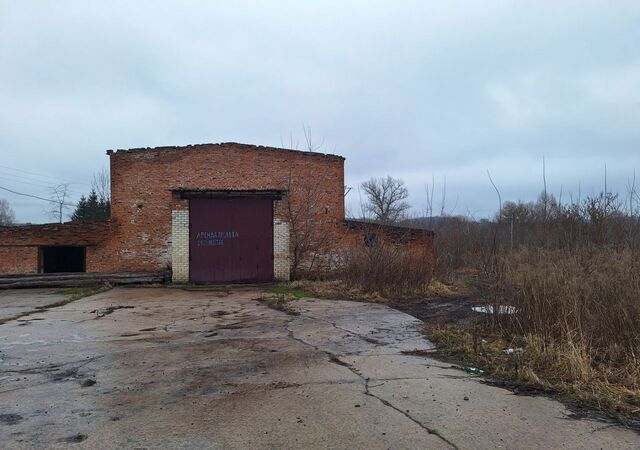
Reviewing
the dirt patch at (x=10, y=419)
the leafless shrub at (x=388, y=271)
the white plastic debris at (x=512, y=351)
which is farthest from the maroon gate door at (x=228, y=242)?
the dirt patch at (x=10, y=419)

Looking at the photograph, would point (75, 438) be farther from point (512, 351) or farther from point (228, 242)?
point (228, 242)

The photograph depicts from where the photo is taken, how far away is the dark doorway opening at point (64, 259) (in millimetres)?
21688

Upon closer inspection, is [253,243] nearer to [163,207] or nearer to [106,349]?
[163,207]

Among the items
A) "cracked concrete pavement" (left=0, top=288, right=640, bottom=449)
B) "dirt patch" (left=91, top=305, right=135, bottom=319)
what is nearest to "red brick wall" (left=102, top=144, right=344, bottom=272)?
"dirt patch" (left=91, top=305, right=135, bottom=319)

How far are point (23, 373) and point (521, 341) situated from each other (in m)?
6.77

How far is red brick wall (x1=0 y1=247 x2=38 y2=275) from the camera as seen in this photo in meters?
19.8

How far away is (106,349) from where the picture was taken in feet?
23.8

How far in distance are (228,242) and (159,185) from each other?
4.35m

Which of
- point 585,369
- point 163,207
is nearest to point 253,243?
point 163,207

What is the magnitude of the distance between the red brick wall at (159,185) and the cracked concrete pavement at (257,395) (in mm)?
11546

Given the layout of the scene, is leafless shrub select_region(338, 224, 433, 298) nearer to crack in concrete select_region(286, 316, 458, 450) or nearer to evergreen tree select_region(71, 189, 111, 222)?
crack in concrete select_region(286, 316, 458, 450)

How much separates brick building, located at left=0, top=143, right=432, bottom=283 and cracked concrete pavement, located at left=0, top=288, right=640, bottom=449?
988 cm

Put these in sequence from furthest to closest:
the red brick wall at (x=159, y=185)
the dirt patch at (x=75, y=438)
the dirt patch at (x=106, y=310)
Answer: the red brick wall at (x=159, y=185), the dirt patch at (x=106, y=310), the dirt patch at (x=75, y=438)

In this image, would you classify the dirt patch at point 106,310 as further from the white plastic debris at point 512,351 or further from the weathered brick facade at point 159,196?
the white plastic debris at point 512,351
